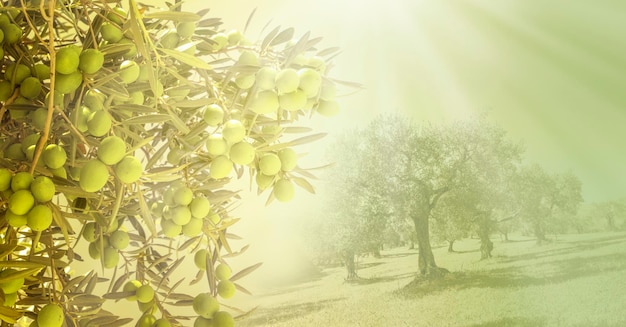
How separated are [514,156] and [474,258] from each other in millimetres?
318

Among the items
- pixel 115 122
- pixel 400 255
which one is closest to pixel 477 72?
pixel 400 255

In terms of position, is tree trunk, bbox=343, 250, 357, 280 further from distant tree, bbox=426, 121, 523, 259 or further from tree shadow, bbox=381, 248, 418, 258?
distant tree, bbox=426, 121, 523, 259

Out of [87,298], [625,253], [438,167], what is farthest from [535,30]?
[87,298]

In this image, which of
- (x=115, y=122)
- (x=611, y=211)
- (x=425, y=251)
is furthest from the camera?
(x=425, y=251)

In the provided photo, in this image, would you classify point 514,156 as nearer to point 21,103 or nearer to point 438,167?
point 438,167

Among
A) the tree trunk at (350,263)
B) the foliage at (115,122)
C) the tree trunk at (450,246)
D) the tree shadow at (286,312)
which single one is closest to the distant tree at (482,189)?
the tree trunk at (450,246)

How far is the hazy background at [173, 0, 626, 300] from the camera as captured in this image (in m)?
1.44

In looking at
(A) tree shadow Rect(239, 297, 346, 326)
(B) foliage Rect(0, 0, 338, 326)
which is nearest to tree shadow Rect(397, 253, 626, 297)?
(A) tree shadow Rect(239, 297, 346, 326)

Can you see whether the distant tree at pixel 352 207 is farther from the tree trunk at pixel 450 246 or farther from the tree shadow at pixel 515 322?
the tree shadow at pixel 515 322

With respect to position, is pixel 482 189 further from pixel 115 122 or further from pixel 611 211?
pixel 115 122

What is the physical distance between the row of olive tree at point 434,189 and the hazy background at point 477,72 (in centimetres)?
5

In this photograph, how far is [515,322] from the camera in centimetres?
142

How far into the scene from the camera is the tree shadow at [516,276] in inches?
53.7

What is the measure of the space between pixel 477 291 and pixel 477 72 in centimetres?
65
